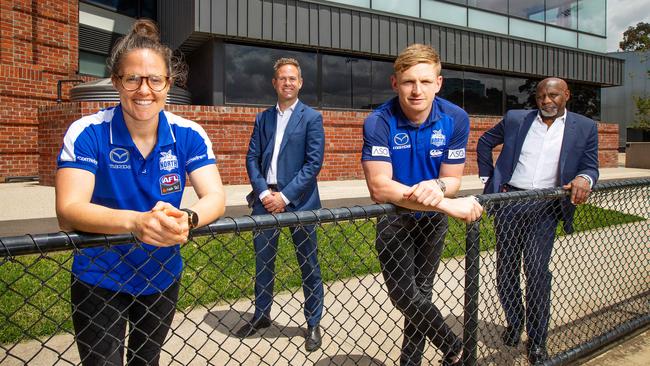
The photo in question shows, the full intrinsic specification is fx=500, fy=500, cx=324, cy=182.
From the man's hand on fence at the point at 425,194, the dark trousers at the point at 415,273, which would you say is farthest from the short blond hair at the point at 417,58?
the dark trousers at the point at 415,273

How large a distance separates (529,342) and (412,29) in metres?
12.2

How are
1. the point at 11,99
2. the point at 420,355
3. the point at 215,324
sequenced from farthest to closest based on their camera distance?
1. the point at 11,99
2. the point at 215,324
3. the point at 420,355

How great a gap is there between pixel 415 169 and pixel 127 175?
1.47 metres

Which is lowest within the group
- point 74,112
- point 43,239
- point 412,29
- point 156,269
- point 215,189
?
point 156,269

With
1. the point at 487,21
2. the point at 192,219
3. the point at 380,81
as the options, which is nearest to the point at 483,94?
the point at 487,21

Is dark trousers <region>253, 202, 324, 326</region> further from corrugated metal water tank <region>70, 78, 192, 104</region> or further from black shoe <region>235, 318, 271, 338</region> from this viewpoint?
corrugated metal water tank <region>70, 78, 192, 104</region>

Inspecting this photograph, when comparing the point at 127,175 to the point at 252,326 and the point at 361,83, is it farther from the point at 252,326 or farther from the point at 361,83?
the point at 361,83

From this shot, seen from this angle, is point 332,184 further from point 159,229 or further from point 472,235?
point 159,229

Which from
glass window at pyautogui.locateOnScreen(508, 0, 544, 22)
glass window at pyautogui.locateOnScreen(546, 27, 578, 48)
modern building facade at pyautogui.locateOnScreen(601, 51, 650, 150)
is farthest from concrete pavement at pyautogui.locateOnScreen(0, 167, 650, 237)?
modern building facade at pyautogui.locateOnScreen(601, 51, 650, 150)

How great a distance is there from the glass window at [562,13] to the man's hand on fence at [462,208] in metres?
16.9

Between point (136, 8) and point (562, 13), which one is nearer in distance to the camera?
point (136, 8)

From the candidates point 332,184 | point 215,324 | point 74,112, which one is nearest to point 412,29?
point 332,184

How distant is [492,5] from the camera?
15.5m

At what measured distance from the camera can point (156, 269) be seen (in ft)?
6.28
